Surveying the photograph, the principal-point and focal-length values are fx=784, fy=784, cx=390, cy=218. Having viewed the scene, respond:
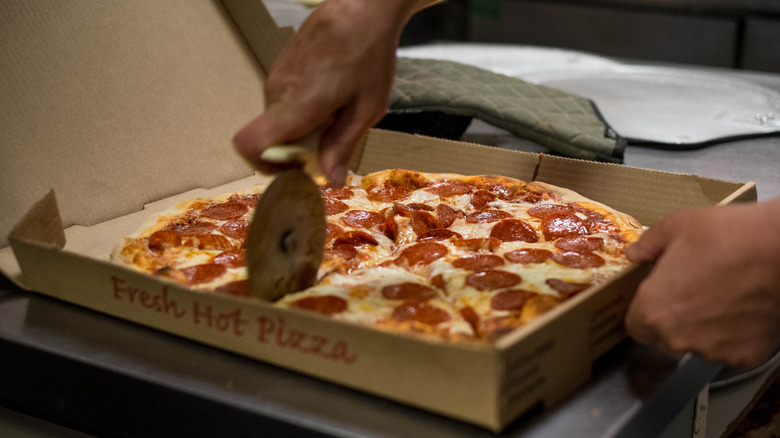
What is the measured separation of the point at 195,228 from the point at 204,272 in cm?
26

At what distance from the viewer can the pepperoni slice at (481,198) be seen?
4.99 ft

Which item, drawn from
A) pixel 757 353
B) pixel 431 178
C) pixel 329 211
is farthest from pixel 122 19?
pixel 757 353

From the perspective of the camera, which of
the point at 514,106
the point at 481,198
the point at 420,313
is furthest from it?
the point at 514,106

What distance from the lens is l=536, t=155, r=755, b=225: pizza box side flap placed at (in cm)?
137

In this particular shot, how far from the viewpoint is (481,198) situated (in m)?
1.54

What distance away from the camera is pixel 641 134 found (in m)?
1.98

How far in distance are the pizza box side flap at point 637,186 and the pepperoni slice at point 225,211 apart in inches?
24.0

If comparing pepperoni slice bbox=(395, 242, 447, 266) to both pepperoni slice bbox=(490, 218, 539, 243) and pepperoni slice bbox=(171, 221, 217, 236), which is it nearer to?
pepperoni slice bbox=(490, 218, 539, 243)

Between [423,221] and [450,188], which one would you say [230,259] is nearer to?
[423,221]

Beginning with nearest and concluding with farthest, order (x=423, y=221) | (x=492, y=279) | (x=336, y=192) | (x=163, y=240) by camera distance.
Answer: (x=492, y=279), (x=163, y=240), (x=423, y=221), (x=336, y=192)

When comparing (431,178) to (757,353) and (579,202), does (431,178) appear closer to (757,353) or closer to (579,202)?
(579,202)

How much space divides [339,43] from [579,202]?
61 cm

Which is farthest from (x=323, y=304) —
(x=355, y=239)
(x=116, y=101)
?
(x=116, y=101)

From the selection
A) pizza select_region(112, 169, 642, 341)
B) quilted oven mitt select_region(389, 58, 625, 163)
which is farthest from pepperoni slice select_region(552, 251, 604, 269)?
quilted oven mitt select_region(389, 58, 625, 163)
